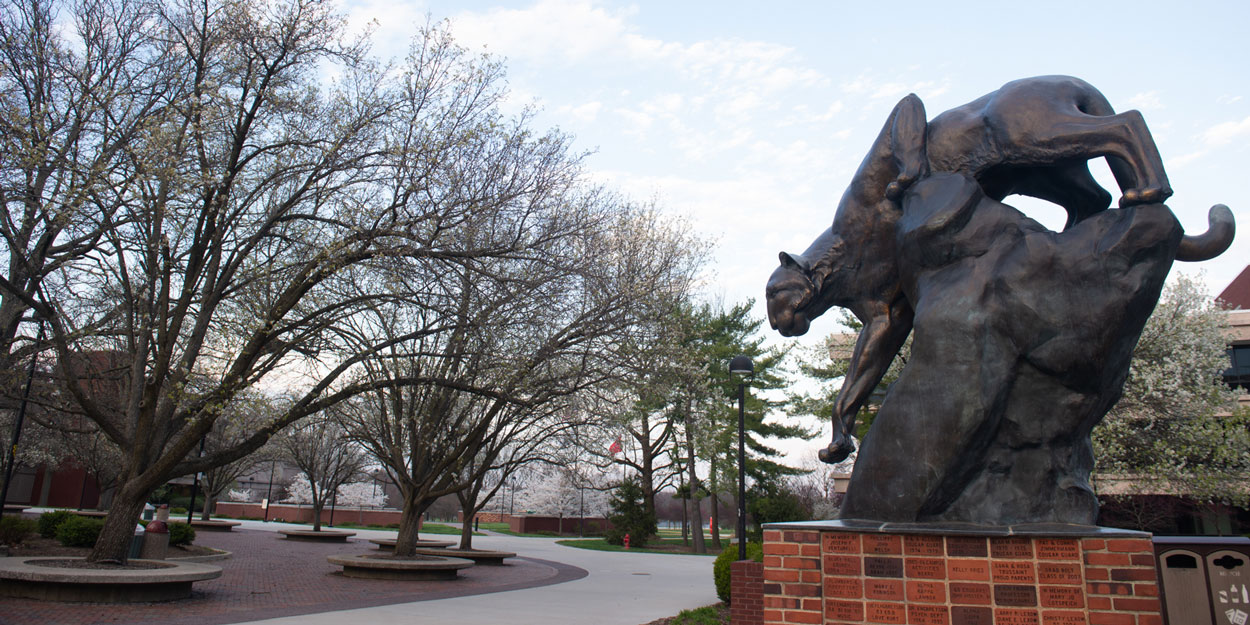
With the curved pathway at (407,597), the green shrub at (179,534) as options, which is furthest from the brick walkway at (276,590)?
the green shrub at (179,534)

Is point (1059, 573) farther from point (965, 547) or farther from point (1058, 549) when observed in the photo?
point (965, 547)

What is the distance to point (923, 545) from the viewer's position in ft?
12.4

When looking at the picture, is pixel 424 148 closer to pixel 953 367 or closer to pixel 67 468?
pixel 953 367

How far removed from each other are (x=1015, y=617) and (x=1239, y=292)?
162 ft

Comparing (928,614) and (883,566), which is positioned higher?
(883,566)

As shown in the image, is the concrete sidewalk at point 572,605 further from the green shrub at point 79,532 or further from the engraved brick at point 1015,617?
the green shrub at point 79,532

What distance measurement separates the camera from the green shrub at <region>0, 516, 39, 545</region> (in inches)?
680

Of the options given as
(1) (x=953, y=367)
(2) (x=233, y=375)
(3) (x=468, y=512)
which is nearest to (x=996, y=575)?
(1) (x=953, y=367)

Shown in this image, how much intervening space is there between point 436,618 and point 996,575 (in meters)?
9.59

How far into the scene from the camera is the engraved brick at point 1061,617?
3.47 m

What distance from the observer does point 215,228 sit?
1278cm

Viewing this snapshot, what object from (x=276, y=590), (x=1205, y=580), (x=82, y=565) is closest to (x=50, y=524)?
(x=82, y=565)

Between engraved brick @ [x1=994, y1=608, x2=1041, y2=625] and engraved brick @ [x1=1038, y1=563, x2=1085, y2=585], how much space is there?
0.54 ft

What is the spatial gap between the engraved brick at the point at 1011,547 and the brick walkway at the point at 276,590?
10.7 m
